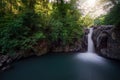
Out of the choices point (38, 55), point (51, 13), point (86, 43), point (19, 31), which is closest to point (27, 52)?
point (38, 55)

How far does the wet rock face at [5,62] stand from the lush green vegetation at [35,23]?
0.59 m

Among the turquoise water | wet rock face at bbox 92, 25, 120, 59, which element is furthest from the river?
wet rock face at bbox 92, 25, 120, 59

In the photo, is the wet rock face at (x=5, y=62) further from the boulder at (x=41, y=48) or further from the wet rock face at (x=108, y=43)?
the wet rock face at (x=108, y=43)

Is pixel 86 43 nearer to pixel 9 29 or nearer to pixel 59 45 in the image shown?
pixel 59 45

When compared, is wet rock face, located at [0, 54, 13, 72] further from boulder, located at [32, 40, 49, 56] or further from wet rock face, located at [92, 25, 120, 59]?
wet rock face, located at [92, 25, 120, 59]

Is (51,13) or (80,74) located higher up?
(51,13)

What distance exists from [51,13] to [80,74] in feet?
32.0

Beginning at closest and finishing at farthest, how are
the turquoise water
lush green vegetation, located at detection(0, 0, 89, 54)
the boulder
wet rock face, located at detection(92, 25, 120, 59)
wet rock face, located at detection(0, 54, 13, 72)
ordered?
1. the turquoise water
2. wet rock face, located at detection(0, 54, 13, 72)
3. wet rock face, located at detection(92, 25, 120, 59)
4. lush green vegetation, located at detection(0, 0, 89, 54)
5. the boulder

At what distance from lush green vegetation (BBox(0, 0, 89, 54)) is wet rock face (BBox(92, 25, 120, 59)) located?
104 inches

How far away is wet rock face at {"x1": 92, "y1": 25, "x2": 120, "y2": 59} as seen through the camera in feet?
37.0

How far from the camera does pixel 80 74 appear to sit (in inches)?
328

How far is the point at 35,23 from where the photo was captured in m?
13.5

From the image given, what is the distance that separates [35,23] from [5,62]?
4826mm

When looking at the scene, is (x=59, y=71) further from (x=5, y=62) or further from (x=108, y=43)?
(x=108, y=43)
